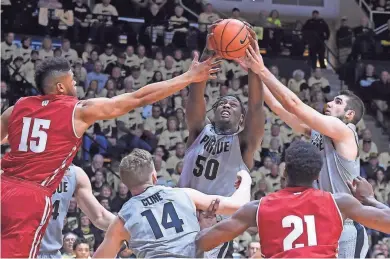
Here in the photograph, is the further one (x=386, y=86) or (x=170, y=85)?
(x=386, y=86)

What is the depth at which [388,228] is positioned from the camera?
4688 mm

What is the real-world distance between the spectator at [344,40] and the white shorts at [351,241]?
41.8 ft

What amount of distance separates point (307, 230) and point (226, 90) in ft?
34.7

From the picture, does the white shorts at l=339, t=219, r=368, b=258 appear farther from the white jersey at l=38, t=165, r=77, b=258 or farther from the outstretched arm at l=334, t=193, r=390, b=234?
the white jersey at l=38, t=165, r=77, b=258

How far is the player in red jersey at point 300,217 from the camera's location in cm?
445

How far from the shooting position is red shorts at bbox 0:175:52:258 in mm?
5203

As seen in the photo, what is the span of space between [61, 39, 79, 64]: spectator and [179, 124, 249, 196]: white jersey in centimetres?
840

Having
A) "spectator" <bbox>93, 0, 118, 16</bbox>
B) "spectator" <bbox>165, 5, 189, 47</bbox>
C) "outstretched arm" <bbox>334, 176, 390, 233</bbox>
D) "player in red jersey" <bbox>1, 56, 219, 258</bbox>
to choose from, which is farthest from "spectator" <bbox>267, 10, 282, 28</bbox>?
"outstretched arm" <bbox>334, 176, 390, 233</bbox>

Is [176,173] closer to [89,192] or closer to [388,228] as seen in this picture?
[89,192]

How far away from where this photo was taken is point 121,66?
50.2ft

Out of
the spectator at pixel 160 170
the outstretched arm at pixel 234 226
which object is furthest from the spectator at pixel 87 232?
the outstretched arm at pixel 234 226

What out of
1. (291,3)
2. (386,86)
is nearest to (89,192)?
(386,86)

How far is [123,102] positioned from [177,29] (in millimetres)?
11534

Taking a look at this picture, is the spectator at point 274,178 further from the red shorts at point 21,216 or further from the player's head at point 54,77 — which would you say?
the red shorts at point 21,216
